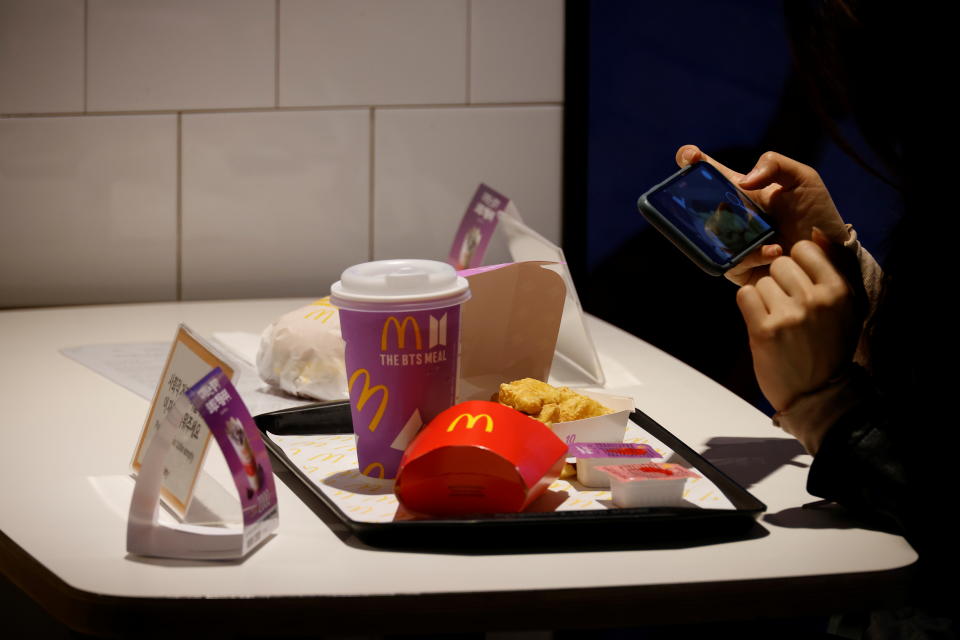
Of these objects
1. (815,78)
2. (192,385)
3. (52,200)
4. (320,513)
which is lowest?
(320,513)

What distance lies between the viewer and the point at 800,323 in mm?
913

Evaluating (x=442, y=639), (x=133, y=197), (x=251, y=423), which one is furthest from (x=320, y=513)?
(x=133, y=197)

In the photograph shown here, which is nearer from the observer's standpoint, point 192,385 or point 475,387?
point 192,385

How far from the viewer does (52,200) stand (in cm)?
179

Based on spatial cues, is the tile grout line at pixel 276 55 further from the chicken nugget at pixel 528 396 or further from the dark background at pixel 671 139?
the chicken nugget at pixel 528 396

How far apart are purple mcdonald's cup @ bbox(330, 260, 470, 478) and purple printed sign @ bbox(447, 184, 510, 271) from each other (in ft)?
1.83

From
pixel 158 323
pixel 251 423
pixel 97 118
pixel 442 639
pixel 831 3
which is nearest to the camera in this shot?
pixel 251 423

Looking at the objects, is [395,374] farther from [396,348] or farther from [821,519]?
[821,519]

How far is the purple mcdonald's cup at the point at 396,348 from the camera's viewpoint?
0.91 m

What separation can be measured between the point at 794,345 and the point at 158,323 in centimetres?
109

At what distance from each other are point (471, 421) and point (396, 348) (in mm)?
98

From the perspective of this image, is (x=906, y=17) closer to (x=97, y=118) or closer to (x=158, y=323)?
(x=158, y=323)

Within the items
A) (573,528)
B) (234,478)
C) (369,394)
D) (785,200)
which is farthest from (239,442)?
(785,200)

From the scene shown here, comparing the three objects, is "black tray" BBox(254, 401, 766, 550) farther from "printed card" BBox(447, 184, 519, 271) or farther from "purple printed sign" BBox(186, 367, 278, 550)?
"printed card" BBox(447, 184, 519, 271)
